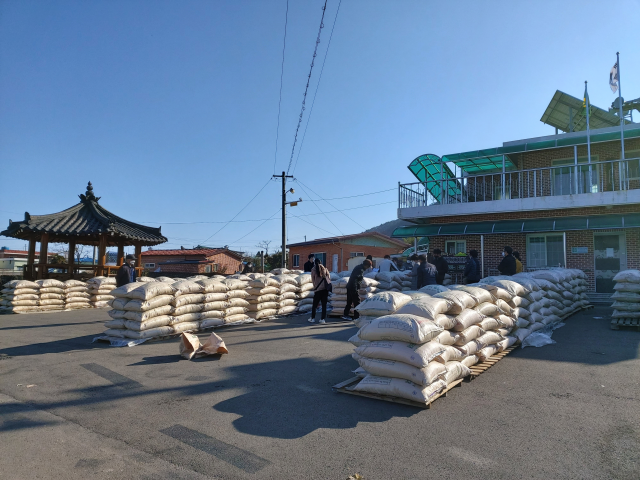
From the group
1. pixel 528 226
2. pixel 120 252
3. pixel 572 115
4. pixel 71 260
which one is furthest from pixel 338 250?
pixel 71 260

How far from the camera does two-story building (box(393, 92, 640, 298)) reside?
45.5ft

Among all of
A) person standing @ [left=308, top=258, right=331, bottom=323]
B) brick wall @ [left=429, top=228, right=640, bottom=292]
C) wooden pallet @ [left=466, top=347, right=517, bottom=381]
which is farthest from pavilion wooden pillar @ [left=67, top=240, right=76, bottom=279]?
wooden pallet @ [left=466, top=347, right=517, bottom=381]

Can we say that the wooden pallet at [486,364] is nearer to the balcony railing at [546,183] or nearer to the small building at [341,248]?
the balcony railing at [546,183]

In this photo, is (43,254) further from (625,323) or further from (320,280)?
(625,323)

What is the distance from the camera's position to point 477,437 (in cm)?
343

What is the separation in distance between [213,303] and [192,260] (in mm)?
28473

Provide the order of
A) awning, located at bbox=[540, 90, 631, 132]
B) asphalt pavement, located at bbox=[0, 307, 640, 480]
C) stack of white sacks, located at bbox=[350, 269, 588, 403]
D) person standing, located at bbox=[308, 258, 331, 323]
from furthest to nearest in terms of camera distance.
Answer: awning, located at bbox=[540, 90, 631, 132] < person standing, located at bbox=[308, 258, 331, 323] < stack of white sacks, located at bbox=[350, 269, 588, 403] < asphalt pavement, located at bbox=[0, 307, 640, 480]

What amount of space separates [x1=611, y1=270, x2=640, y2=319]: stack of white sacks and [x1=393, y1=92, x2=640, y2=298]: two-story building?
5.59 m

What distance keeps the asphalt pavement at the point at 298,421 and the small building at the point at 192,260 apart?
29.0 meters

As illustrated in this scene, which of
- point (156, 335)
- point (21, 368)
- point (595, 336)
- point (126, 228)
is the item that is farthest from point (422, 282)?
point (126, 228)

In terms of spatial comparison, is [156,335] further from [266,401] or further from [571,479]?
[571,479]

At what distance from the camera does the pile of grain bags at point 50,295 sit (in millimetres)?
13562

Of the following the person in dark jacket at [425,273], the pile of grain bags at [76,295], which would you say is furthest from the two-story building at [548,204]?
the pile of grain bags at [76,295]

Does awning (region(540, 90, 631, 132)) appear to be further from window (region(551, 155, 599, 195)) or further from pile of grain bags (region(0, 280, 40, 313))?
pile of grain bags (region(0, 280, 40, 313))
